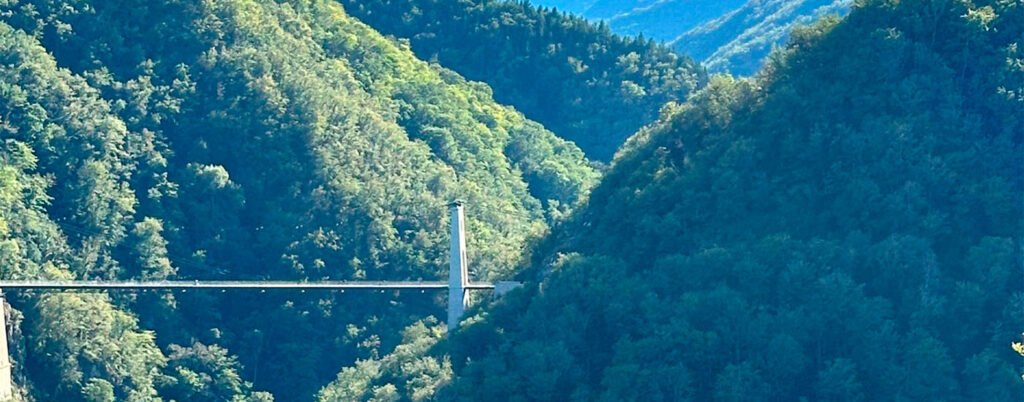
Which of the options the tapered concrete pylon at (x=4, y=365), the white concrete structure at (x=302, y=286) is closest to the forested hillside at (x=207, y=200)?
the tapered concrete pylon at (x=4, y=365)

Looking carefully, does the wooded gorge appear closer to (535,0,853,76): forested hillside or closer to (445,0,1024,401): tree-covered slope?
(445,0,1024,401): tree-covered slope

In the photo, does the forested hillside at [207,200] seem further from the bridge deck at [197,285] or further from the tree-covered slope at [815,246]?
the tree-covered slope at [815,246]

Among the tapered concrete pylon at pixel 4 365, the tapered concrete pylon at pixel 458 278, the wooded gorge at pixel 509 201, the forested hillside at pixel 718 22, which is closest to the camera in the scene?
the wooded gorge at pixel 509 201

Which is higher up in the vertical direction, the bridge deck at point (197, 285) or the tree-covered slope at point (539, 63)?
the tree-covered slope at point (539, 63)

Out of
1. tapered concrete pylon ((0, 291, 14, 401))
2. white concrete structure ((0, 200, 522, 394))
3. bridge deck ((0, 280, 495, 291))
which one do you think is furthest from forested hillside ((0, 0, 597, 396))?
bridge deck ((0, 280, 495, 291))

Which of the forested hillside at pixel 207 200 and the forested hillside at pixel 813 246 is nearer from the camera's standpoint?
the forested hillside at pixel 813 246

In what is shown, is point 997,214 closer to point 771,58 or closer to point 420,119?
point 771,58
